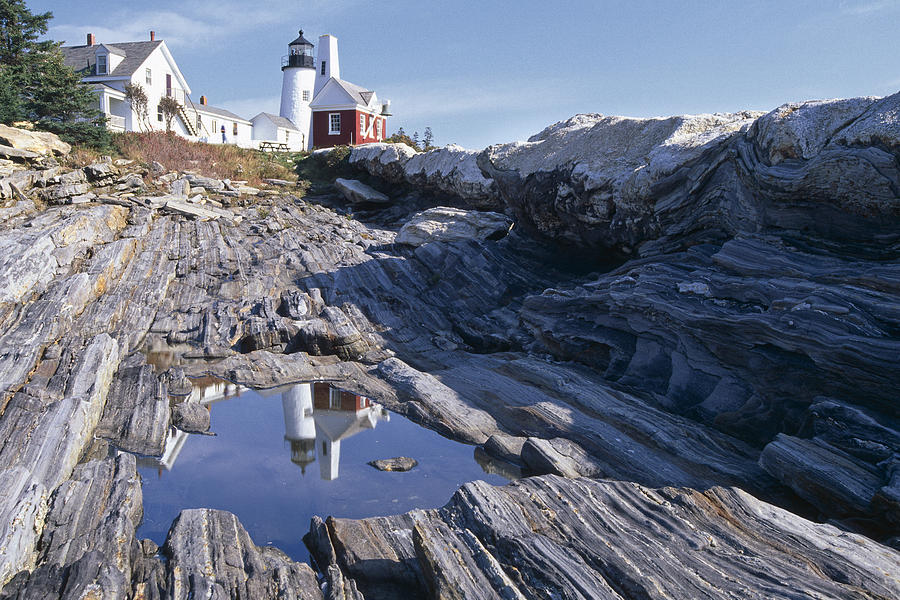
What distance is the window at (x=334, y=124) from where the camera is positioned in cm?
4853

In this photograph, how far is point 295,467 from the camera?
9789 millimetres

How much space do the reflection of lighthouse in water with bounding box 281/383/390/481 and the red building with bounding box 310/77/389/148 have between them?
1506 inches

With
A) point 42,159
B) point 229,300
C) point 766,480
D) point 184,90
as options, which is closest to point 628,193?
point 766,480

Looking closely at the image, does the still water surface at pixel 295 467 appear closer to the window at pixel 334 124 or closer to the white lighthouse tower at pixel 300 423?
the white lighthouse tower at pixel 300 423

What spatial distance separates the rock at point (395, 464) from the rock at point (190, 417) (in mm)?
3547

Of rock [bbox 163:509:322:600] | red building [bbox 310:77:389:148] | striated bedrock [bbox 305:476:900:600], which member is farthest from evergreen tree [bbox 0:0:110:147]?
striated bedrock [bbox 305:476:900:600]

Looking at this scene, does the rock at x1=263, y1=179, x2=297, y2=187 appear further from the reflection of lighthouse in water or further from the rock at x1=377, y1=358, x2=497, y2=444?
the rock at x1=377, y1=358, x2=497, y2=444

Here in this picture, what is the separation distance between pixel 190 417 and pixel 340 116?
41.1 m

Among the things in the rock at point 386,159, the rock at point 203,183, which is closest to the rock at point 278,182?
the rock at point 386,159

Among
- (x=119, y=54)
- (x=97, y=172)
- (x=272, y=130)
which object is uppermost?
(x=119, y=54)

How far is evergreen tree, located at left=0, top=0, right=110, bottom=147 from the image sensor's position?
26516 millimetres

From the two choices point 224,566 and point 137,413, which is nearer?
point 224,566

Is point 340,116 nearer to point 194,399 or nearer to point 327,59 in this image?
point 327,59

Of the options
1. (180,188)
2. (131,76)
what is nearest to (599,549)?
(180,188)
